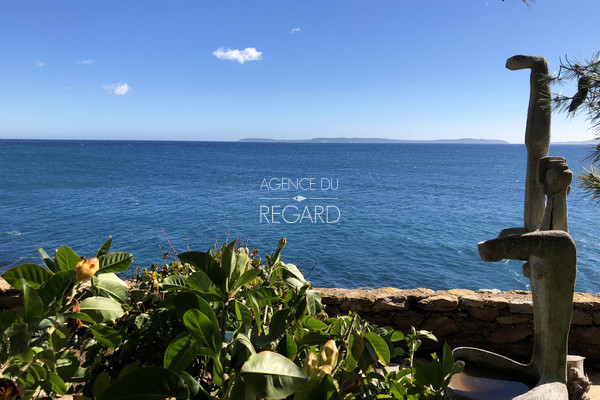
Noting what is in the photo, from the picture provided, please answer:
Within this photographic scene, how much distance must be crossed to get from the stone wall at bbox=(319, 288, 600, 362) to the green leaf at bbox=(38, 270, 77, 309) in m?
3.94

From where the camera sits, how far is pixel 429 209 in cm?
2691

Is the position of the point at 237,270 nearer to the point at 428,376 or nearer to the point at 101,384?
the point at 101,384

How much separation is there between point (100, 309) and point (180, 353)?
29cm

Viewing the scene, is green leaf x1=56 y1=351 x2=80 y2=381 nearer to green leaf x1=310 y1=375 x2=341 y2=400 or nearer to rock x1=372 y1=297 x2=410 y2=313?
green leaf x1=310 y1=375 x2=341 y2=400

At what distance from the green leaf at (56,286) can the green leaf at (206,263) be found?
0.21m

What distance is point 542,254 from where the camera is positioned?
225 cm

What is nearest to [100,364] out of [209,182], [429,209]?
[429,209]

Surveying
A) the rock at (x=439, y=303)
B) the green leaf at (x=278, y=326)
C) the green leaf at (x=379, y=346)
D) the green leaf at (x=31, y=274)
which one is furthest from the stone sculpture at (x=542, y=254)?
the green leaf at (x=31, y=274)

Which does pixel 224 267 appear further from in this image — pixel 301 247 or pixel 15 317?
pixel 301 247

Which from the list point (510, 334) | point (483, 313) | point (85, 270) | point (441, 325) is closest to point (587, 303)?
point (510, 334)

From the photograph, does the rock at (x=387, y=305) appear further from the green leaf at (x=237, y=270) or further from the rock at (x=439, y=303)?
the green leaf at (x=237, y=270)

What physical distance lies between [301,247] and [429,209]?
1392 cm

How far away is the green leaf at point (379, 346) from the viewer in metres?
1.10

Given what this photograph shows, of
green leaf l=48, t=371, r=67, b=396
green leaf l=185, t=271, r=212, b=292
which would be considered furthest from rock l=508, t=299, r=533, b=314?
green leaf l=48, t=371, r=67, b=396
